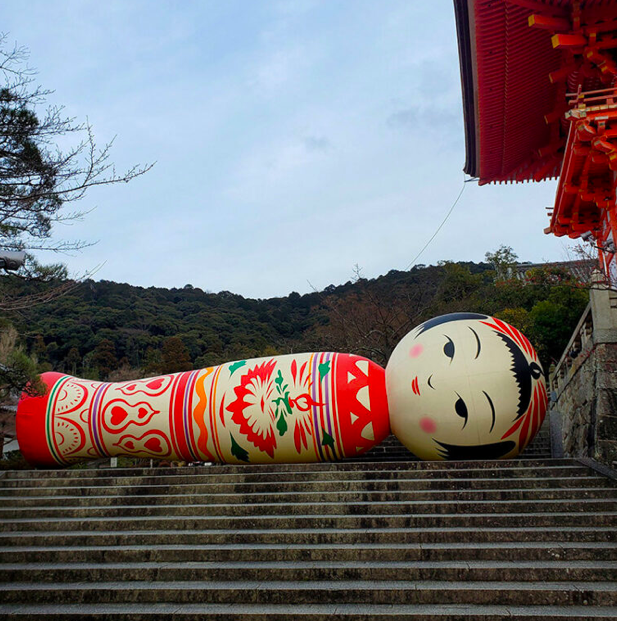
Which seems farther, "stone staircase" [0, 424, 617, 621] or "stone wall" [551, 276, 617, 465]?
"stone wall" [551, 276, 617, 465]

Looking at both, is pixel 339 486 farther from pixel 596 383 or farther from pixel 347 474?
pixel 596 383

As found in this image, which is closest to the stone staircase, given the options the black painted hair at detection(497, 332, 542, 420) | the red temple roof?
the black painted hair at detection(497, 332, 542, 420)

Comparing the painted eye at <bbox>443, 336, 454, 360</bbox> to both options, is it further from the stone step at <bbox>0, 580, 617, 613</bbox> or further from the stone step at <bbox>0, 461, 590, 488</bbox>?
the stone step at <bbox>0, 580, 617, 613</bbox>

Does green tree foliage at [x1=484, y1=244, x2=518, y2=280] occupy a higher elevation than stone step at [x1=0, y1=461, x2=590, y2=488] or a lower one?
higher

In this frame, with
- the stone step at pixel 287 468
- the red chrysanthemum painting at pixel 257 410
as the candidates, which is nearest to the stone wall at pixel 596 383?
the stone step at pixel 287 468

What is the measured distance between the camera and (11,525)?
6613 mm

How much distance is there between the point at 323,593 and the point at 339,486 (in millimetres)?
2323

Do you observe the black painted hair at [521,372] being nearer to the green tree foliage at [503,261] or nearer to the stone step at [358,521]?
the stone step at [358,521]

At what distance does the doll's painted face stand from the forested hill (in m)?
5.60

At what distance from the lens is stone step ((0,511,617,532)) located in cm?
568

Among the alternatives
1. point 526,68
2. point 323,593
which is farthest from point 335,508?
point 526,68

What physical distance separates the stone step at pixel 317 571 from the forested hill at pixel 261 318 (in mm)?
3725

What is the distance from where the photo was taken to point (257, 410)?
8.56 metres

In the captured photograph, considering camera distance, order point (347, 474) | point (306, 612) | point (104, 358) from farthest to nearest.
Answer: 1. point (104, 358)
2. point (347, 474)
3. point (306, 612)
